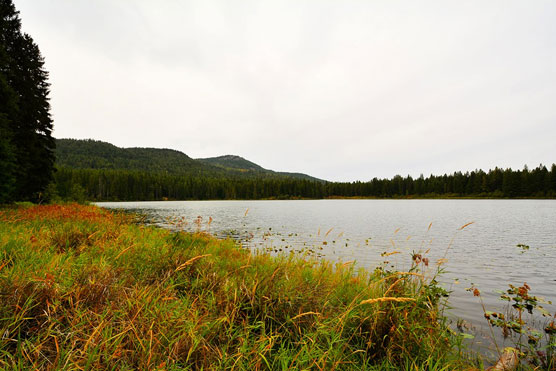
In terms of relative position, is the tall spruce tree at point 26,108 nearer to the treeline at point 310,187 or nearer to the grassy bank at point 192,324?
the grassy bank at point 192,324

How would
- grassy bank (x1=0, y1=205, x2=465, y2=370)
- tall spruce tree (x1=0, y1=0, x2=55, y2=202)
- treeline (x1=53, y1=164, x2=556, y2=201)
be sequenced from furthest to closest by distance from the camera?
treeline (x1=53, y1=164, x2=556, y2=201)
tall spruce tree (x1=0, y1=0, x2=55, y2=202)
grassy bank (x1=0, y1=205, x2=465, y2=370)

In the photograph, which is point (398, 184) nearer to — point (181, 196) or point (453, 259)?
point (181, 196)

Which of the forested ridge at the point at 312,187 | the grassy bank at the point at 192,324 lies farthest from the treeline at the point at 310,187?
the grassy bank at the point at 192,324

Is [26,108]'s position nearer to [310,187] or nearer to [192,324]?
[192,324]

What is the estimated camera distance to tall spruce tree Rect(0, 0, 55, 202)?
22.9m

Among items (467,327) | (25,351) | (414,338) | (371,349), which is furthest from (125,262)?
(467,327)

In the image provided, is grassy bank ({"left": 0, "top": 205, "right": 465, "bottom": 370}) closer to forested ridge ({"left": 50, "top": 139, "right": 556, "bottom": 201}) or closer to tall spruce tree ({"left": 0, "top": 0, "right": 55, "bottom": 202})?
tall spruce tree ({"left": 0, "top": 0, "right": 55, "bottom": 202})

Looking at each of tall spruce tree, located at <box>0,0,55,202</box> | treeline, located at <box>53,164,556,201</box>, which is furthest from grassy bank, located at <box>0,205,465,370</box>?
treeline, located at <box>53,164,556,201</box>

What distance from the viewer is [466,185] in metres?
134

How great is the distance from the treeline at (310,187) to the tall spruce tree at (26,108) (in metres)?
80.9

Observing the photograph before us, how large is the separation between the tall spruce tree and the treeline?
80858 millimetres

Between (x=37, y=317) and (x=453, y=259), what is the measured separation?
15.4m

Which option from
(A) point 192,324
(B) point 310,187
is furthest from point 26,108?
(B) point 310,187

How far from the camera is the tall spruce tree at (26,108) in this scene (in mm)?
22938
